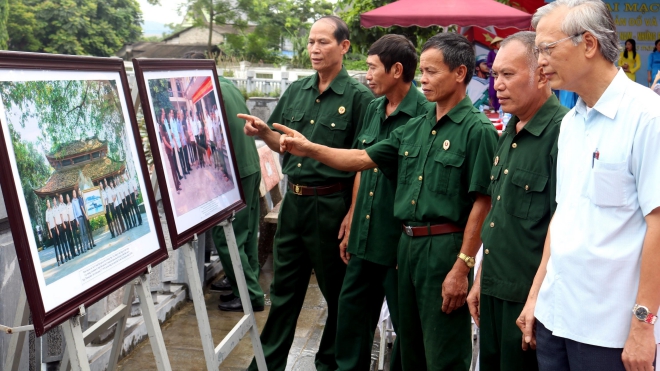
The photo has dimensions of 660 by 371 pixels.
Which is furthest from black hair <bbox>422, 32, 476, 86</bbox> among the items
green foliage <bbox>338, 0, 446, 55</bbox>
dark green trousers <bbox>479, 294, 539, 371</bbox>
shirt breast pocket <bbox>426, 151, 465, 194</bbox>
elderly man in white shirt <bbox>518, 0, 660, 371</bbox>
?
green foliage <bbox>338, 0, 446, 55</bbox>

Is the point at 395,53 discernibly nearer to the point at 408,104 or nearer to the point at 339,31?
the point at 408,104

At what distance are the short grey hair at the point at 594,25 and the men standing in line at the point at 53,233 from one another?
1.73 metres

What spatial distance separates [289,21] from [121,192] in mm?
56254

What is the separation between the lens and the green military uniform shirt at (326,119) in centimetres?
409

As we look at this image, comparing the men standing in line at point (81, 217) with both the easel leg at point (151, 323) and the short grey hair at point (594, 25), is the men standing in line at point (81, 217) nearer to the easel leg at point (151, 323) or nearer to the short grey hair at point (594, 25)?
the easel leg at point (151, 323)

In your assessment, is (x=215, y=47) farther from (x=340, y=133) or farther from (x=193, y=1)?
(x=340, y=133)

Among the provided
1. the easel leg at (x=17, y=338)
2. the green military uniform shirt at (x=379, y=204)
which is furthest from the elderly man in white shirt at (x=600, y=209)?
the easel leg at (x=17, y=338)

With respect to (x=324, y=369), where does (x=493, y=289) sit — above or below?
above

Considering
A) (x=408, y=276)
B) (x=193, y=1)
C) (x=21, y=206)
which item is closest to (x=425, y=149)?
(x=408, y=276)

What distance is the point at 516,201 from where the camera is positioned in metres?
2.74

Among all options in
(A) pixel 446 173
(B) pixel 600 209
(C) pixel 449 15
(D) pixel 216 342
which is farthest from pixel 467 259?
(C) pixel 449 15

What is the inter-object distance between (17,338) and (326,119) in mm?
2081

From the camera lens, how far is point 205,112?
3719mm

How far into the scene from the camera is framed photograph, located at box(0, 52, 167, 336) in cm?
222
